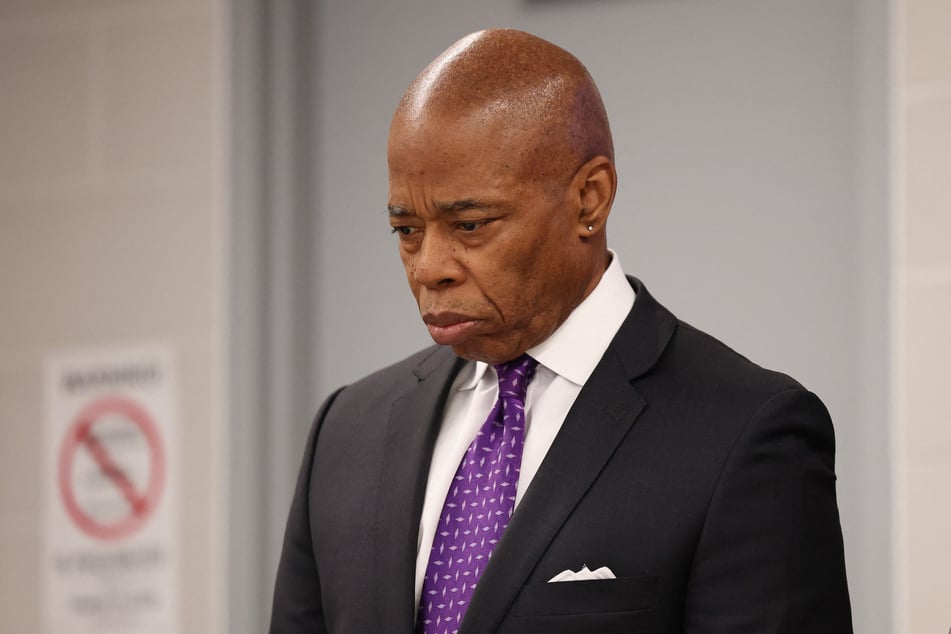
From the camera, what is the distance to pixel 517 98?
4.28 ft

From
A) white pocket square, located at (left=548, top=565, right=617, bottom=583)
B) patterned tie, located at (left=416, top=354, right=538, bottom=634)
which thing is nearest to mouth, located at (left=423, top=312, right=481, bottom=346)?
patterned tie, located at (left=416, top=354, right=538, bottom=634)

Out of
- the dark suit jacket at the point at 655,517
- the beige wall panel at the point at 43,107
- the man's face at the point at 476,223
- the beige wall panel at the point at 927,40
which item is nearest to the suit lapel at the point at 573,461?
the dark suit jacket at the point at 655,517

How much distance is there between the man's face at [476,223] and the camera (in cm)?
129

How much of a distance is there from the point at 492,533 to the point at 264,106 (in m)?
1.28

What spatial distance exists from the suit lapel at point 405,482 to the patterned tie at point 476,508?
0.02 meters

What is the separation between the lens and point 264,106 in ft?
8.01

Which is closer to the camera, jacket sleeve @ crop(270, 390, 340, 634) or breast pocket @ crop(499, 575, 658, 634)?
breast pocket @ crop(499, 575, 658, 634)

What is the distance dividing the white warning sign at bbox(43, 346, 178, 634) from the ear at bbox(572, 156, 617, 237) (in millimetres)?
1280

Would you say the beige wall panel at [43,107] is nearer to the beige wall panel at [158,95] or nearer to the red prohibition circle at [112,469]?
the beige wall panel at [158,95]

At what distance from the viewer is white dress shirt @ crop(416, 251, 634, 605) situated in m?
1.38

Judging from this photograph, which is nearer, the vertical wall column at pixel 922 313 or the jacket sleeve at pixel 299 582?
the jacket sleeve at pixel 299 582

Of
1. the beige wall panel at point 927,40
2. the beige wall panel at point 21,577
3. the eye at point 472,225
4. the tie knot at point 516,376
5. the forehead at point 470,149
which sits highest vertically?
the beige wall panel at point 927,40

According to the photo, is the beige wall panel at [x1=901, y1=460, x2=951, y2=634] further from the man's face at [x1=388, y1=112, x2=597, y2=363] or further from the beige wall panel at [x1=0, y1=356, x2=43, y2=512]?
the beige wall panel at [x1=0, y1=356, x2=43, y2=512]

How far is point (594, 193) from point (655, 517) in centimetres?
30
